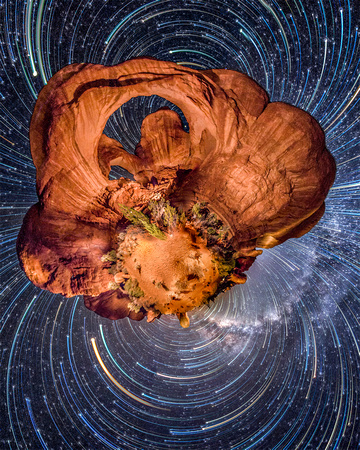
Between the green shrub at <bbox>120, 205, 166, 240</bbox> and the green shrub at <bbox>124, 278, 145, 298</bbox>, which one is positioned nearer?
the green shrub at <bbox>120, 205, 166, 240</bbox>

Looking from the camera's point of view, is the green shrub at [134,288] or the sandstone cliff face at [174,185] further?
the green shrub at [134,288]

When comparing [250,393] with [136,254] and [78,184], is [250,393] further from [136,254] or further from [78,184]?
[78,184]

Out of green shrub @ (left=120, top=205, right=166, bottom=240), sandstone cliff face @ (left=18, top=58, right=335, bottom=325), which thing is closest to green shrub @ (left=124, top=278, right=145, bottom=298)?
sandstone cliff face @ (left=18, top=58, right=335, bottom=325)

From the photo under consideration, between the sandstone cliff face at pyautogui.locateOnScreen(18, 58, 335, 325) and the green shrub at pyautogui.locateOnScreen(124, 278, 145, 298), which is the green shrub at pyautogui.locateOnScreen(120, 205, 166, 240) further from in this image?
the green shrub at pyautogui.locateOnScreen(124, 278, 145, 298)

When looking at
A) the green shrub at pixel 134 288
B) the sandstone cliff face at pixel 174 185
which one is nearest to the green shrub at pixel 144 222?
the sandstone cliff face at pixel 174 185

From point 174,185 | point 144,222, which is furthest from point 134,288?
point 174,185

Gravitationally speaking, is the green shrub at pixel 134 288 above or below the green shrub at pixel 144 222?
below

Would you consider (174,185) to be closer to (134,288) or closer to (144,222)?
(144,222)

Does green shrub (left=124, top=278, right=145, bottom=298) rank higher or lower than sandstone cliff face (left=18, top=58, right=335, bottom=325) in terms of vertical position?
lower

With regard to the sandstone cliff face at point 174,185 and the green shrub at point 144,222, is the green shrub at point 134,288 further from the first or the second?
the green shrub at point 144,222

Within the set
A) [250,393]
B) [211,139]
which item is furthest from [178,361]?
[211,139]
